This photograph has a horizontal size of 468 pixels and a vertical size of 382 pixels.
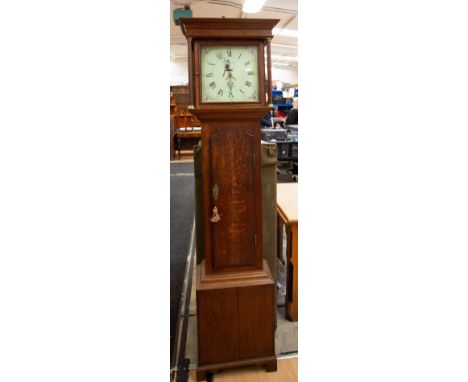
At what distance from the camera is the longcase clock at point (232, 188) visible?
1459 mm

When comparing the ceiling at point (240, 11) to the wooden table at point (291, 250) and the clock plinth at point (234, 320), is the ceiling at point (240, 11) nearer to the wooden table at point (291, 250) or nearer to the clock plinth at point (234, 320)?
the wooden table at point (291, 250)

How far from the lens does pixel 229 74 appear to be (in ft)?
4.86

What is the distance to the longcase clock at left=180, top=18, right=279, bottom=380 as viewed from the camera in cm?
146

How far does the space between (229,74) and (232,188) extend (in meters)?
0.53

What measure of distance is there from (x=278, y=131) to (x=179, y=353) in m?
4.38

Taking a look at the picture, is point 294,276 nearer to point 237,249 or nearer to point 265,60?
point 237,249

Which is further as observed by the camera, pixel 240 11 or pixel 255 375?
pixel 240 11

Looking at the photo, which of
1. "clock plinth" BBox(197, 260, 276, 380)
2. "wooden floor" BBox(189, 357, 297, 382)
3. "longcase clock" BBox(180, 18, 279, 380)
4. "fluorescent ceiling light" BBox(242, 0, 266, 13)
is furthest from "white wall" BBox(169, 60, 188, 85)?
"wooden floor" BBox(189, 357, 297, 382)

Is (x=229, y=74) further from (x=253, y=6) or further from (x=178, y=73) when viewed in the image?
(x=178, y=73)

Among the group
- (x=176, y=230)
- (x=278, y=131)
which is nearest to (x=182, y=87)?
(x=278, y=131)

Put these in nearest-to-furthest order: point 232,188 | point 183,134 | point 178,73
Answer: point 232,188
point 183,134
point 178,73

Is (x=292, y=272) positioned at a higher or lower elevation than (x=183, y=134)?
lower

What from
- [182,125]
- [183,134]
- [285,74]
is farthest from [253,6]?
[285,74]

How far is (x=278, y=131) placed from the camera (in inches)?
223
